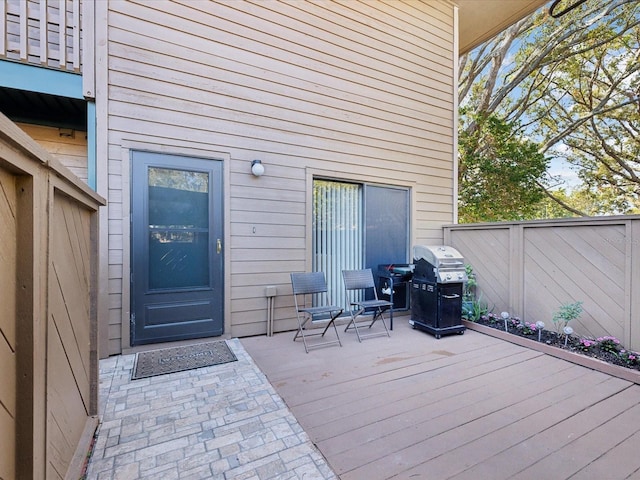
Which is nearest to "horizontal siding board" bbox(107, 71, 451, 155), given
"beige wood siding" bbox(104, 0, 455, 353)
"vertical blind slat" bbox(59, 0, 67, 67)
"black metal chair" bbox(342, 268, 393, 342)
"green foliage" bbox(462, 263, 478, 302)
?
"beige wood siding" bbox(104, 0, 455, 353)

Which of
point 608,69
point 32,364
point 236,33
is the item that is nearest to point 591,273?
point 32,364

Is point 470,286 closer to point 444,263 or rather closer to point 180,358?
point 444,263

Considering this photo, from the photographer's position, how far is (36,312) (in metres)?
1.04

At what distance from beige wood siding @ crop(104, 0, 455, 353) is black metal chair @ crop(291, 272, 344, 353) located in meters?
0.22

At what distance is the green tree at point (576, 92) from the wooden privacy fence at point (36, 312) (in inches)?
366

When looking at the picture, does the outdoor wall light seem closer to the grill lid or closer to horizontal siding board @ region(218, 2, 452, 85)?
horizontal siding board @ region(218, 2, 452, 85)

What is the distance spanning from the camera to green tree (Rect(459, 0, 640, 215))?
317 inches

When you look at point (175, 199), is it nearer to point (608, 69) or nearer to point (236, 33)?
point (236, 33)

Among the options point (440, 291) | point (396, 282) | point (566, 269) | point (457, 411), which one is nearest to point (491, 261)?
point (566, 269)

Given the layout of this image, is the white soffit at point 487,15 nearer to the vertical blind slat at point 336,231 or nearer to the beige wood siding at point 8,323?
the vertical blind slat at point 336,231

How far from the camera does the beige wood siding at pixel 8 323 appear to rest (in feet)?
3.05

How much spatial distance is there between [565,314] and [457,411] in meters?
2.10

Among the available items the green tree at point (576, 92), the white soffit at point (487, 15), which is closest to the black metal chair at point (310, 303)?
the white soffit at point (487, 15)

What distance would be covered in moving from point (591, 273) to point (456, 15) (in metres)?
4.73
